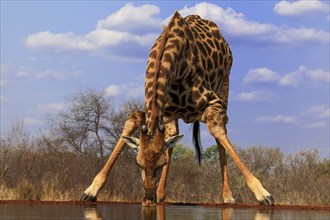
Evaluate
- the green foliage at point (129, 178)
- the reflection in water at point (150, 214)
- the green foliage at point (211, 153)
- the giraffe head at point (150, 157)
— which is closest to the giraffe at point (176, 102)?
the giraffe head at point (150, 157)

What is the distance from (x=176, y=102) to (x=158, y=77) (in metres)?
1.59

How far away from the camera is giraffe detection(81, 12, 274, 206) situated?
10742 mm

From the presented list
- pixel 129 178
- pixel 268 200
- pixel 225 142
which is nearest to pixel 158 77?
pixel 225 142

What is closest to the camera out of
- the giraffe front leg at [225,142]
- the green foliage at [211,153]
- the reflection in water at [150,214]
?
the reflection in water at [150,214]

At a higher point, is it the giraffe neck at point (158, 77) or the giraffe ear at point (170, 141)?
the giraffe neck at point (158, 77)

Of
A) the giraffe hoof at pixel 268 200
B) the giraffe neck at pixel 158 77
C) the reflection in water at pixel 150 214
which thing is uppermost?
the giraffe neck at pixel 158 77

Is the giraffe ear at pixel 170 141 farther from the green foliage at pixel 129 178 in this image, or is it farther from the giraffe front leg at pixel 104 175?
the green foliage at pixel 129 178

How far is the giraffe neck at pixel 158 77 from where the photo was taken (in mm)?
11214

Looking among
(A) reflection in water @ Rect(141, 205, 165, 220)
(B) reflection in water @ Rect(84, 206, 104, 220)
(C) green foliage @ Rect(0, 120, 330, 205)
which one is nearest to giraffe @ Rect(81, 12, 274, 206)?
(A) reflection in water @ Rect(141, 205, 165, 220)

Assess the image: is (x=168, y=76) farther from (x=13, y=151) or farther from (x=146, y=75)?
(x=13, y=151)

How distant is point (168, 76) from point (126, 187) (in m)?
10.1

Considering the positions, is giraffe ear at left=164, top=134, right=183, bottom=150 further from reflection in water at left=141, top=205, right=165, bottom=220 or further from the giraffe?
Answer: reflection in water at left=141, top=205, right=165, bottom=220

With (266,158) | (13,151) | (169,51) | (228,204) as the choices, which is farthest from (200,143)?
(266,158)

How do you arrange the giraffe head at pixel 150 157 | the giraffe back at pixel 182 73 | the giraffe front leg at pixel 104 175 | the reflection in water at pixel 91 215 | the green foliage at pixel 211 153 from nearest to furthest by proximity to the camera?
the reflection in water at pixel 91 215
the giraffe head at pixel 150 157
the giraffe back at pixel 182 73
the giraffe front leg at pixel 104 175
the green foliage at pixel 211 153
